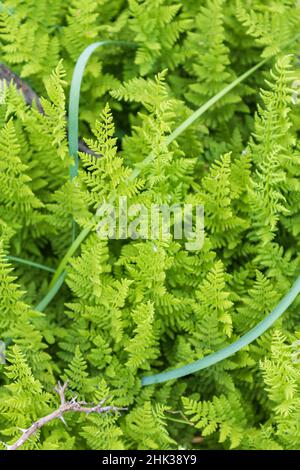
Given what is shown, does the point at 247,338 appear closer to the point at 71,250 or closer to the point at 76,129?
the point at 71,250

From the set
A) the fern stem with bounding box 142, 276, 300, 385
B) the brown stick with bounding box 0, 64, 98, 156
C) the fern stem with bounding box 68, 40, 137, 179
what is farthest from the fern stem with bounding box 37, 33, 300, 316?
the fern stem with bounding box 142, 276, 300, 385

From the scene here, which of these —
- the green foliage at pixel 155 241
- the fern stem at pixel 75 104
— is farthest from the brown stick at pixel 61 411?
the fern stem at pixel 75 104

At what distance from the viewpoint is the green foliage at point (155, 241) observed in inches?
105

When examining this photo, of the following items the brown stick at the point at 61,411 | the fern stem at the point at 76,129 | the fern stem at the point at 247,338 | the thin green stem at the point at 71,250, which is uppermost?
the fern stem at the point at 76,129

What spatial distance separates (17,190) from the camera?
2893 millimetres

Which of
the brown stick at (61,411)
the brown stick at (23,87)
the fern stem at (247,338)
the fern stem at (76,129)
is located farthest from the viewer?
the brown stick at (23,87)

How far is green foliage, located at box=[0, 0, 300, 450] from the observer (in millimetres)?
2674

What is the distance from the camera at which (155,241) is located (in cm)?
266

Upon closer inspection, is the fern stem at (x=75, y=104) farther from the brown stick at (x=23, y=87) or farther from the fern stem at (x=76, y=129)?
the brown stick at (x=23, y=87)

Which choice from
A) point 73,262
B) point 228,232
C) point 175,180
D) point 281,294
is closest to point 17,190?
point 73,262

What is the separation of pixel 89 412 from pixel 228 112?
1.50m

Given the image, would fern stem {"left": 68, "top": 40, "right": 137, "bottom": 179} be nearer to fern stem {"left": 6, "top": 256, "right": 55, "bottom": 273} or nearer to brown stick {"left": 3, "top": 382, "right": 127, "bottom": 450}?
fern stem {"left": 6, "top": 256, "right": 55, "bottom": 273}

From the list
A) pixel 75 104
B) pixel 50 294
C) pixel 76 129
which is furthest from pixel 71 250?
pixel 75 104
